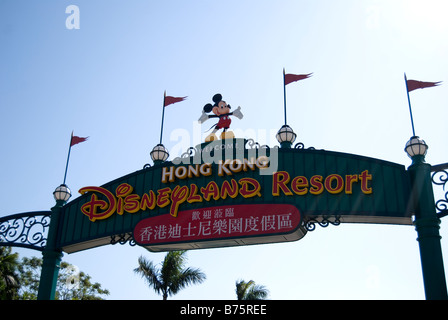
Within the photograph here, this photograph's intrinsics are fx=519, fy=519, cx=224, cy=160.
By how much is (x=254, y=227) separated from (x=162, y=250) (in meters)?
2.73

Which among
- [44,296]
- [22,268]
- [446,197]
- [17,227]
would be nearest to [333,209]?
[446,197]

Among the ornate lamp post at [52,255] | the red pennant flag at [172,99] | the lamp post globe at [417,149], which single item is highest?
the red pennant flag at [172,99]

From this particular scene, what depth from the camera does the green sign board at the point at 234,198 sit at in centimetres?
1220

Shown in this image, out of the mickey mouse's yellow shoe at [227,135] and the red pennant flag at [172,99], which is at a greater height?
the red pennant flag at [172,99]

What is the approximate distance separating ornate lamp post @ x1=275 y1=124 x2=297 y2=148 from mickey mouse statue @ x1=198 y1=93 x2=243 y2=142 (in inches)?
50.5

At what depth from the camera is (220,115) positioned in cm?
1461

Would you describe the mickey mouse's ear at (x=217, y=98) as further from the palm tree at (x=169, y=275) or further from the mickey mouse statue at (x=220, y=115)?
the palm tree at (x=169, y=275)

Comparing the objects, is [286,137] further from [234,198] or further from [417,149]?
[417,149]

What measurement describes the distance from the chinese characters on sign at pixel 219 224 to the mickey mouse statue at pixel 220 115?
213 centimetres

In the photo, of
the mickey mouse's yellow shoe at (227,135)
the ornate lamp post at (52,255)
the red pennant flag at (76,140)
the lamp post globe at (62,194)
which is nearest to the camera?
the mickey mouse's yellow shoe at (227,135)

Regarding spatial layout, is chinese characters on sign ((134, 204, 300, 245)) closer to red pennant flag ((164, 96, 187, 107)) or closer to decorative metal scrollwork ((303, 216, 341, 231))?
decorative metal scrollwork ((303, 216, 341, 231))

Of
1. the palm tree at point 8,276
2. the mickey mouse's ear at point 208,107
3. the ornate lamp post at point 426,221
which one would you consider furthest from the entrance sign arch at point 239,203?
the palm tree at point 8,276

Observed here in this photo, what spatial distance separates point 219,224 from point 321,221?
8.19 ft
